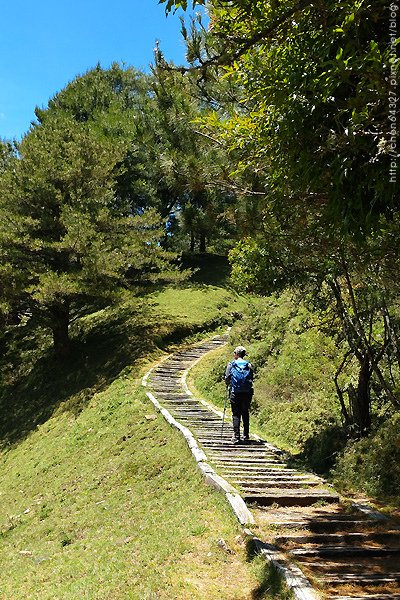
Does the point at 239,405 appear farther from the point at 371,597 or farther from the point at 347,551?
the point at 371,597

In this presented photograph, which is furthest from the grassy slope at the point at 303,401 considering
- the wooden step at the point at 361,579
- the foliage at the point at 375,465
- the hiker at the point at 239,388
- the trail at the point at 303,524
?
the wooden step at the point at 361,579

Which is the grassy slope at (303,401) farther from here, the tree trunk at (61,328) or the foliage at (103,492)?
the tree trunk at (61,328)

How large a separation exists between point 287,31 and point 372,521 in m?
6.15

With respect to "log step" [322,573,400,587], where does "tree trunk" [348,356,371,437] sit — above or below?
above

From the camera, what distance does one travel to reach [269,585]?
488cm

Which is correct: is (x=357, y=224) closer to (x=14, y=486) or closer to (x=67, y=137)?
(x=14, y=486)

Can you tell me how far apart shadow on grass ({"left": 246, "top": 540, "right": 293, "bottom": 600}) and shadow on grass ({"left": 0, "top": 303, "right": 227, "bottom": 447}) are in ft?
46.5

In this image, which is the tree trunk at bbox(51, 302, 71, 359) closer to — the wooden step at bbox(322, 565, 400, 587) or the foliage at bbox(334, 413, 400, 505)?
the foliage at bbox(334, 413, 400, 505)

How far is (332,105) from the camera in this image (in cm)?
439

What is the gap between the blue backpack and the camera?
422 inches

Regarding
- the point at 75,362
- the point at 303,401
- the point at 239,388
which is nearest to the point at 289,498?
the point at 239,388

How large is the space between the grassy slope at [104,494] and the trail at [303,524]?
0.33 meters

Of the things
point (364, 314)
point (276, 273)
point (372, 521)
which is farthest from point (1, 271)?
point (372, 521)

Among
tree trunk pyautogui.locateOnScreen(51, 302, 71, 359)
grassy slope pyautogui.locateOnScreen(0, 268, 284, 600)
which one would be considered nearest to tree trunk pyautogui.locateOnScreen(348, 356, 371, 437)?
grassy slope pyautogui.locateOnScreen(0, 268, 284, 600)
